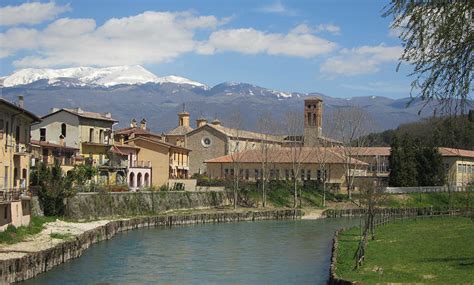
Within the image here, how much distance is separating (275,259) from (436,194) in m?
58.6

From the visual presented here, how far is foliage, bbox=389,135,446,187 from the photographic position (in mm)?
94688

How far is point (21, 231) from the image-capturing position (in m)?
39.6

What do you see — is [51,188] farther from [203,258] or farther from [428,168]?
[428,168]

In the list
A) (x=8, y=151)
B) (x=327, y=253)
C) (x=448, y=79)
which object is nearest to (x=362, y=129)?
(x=327, y=253)

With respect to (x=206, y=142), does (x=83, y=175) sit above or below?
below

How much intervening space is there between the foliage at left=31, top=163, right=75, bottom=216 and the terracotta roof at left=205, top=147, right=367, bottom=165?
44259 millimetres

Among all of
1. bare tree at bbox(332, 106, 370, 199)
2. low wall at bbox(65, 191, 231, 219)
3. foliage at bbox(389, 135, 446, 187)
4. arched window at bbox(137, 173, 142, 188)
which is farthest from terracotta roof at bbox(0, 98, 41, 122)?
foliage at bbox(389, 135, 446, 187)

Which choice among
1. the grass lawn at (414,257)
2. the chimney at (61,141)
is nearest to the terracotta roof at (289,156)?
the chimney at (61,141)

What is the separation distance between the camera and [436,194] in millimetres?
93625

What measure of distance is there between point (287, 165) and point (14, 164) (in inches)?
2344

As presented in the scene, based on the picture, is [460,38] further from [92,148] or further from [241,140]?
[241,140]

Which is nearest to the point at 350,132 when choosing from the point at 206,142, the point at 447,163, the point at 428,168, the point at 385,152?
the point at 428,168

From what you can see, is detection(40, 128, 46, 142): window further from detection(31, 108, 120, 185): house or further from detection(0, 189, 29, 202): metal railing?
detection(0, 189, 29, 202): metal railing

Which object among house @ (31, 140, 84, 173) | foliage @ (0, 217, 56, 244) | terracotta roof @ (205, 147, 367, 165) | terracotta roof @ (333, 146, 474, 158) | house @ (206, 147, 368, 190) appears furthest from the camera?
terracotta roof @ (333, 146, 474, 158)
